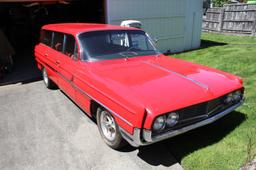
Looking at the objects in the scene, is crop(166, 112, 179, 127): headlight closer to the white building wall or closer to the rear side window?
the rear side window

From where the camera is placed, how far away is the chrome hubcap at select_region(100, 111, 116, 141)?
3554mm

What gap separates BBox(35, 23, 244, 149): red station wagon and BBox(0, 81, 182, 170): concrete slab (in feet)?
0.91

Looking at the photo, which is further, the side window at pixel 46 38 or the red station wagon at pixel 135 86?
the side window at pixel 46 38

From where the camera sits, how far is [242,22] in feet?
50.2

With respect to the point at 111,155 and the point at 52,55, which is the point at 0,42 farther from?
the point at 111,155

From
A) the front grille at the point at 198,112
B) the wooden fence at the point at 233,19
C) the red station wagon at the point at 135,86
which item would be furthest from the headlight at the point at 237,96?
the wooden fence at the point at 233,19

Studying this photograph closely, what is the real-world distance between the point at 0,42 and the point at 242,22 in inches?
557

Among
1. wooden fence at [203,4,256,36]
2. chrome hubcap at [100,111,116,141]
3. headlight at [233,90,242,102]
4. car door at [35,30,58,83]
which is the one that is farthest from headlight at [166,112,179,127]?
wooden fence at [203,4,256,36]

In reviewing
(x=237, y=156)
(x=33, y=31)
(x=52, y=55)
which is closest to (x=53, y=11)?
(x=33, y=31)

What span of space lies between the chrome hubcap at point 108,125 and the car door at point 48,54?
2.20 meters

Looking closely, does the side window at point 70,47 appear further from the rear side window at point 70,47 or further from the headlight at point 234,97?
the headlight at point 234,97

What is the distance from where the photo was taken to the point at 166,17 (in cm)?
1085

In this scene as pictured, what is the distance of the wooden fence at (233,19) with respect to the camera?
583 inches

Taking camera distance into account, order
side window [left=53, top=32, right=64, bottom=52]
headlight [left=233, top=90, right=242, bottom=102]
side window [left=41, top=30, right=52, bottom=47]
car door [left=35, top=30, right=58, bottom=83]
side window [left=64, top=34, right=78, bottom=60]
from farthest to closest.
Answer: side window [left=41, top=30, right=52, bottom=47] < car door [left=35, top=30, right=58, bottom=83] < side window [left=53, top=32, right=64, bottom=52] < side window [left=64, top=34, right=78, bottom=60] < headlight [left=233, top=90, right=242, bottom=102]
